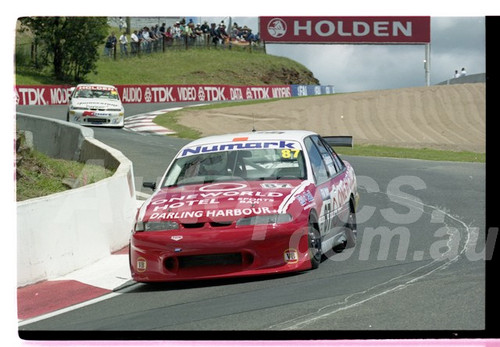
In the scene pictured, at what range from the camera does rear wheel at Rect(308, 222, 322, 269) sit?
22.3 ft

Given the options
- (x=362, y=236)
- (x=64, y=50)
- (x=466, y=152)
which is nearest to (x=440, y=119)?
(x=466, y=152)

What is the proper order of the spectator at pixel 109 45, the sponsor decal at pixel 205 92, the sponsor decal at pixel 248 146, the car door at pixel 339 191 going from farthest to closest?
the sponsor decal at pixel 205 92, the spectator at pixel 109 45, the car door at pixel 339 191, the sponsor decal at pixel 248 146

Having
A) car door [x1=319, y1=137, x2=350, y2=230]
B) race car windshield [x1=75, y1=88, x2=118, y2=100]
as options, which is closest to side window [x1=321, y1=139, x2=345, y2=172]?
car door [x1=319, y1=137, x2=350, y2=230]

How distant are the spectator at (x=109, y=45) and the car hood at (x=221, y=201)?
20.5 feet

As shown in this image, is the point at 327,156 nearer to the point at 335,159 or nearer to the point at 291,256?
the point at 335,159

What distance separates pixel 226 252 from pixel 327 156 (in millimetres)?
2386

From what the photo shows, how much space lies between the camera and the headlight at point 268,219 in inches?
263

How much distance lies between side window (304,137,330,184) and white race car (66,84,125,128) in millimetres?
8443

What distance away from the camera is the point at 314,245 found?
689cm

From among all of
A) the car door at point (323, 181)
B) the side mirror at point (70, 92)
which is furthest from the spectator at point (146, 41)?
the car door at point (323, 181)

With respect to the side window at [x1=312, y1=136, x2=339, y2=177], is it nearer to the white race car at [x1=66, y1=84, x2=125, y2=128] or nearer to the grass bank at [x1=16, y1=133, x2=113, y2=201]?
the grass bank at [x1=16, y1=133, x2=113, y2=201]

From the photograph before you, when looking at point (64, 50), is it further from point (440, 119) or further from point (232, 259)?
point (440, 119)

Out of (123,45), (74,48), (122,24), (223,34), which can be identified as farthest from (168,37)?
(122,24)

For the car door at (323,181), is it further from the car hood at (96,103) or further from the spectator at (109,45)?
the car hood at (96,103)
